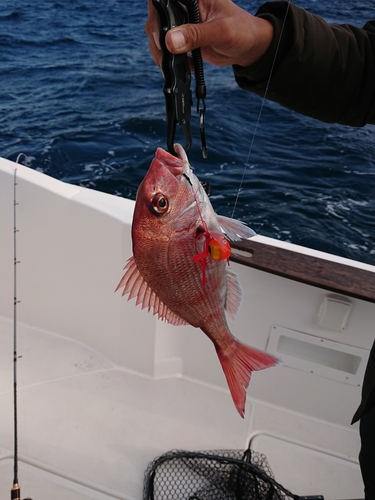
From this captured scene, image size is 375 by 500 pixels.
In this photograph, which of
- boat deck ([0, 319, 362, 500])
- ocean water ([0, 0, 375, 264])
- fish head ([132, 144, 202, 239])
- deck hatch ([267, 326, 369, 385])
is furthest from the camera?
ocean water ([0, 0, 375, 264])

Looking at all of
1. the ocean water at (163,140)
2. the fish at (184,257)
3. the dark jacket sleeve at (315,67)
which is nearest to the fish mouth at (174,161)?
the fish at (184,257)

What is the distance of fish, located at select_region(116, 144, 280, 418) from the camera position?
1.16 m

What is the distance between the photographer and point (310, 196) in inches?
220

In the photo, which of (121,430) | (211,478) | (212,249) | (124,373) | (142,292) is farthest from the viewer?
(124,373)

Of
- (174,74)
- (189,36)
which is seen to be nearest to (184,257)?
(174,74)

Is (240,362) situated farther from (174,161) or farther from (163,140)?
(163,140)

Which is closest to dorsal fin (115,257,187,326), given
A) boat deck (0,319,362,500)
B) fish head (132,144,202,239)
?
fish head (132,144,202,239)

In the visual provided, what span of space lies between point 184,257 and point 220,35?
74 cm

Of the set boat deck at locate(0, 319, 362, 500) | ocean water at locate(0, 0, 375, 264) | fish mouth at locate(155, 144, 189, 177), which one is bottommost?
boat deck at locate(0, 319, 362, 500)

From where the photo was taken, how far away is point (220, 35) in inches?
56.1

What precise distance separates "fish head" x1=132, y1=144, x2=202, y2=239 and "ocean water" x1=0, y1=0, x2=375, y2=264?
2900 millimetres

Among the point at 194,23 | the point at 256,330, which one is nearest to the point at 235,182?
the point at 256,330

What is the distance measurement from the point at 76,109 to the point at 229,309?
7.06 m

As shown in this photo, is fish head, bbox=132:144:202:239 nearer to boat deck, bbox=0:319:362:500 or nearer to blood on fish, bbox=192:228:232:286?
blood on fish, bbox=192:228:232:286
